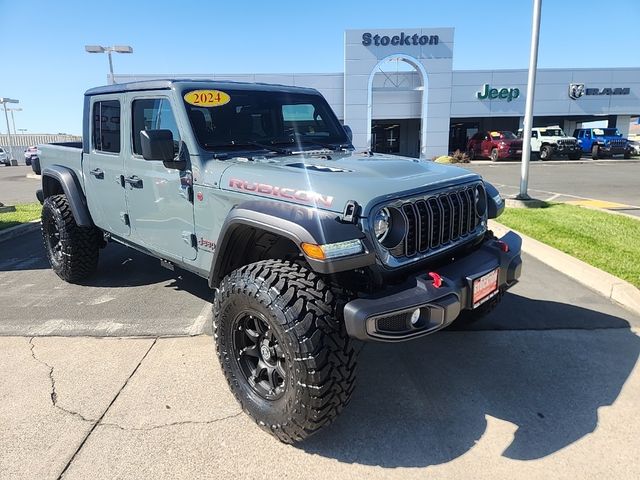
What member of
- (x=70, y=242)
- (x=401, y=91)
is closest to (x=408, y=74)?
(x=401, y=91)

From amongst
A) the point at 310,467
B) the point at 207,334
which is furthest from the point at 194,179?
the point at 310,467

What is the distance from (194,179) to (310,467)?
1.94 m

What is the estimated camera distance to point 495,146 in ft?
91.3

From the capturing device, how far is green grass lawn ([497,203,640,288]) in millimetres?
5129

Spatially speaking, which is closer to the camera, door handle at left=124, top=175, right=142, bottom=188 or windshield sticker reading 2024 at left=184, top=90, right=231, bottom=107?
windshield sticker reading 2024 at left=184, top=90, right=231, bottom=107

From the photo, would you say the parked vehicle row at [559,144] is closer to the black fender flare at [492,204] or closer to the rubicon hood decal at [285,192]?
the black fender flare at [492,204]

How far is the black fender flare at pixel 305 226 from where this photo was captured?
2.33m

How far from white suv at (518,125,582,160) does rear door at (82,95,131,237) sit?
87.3ft

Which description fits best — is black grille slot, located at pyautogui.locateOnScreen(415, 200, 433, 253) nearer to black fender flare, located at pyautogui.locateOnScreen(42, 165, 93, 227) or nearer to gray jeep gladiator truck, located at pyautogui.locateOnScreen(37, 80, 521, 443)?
gray jeep gladiator truck, located at pyautogui.locateOnScreen(37, 80, 521, 443)

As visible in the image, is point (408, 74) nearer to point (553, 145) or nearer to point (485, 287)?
point (553, 145)

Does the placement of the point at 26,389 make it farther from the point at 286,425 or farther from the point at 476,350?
the point at 476,350

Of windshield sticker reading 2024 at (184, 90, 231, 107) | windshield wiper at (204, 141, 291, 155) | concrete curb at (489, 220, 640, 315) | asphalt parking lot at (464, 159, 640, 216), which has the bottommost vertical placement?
asphalt parking lot at (464, 159, 640, 216)

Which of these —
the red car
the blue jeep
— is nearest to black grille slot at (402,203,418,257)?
the red car

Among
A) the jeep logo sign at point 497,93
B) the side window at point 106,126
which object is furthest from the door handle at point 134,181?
the jeep logo sign at point 497,93
